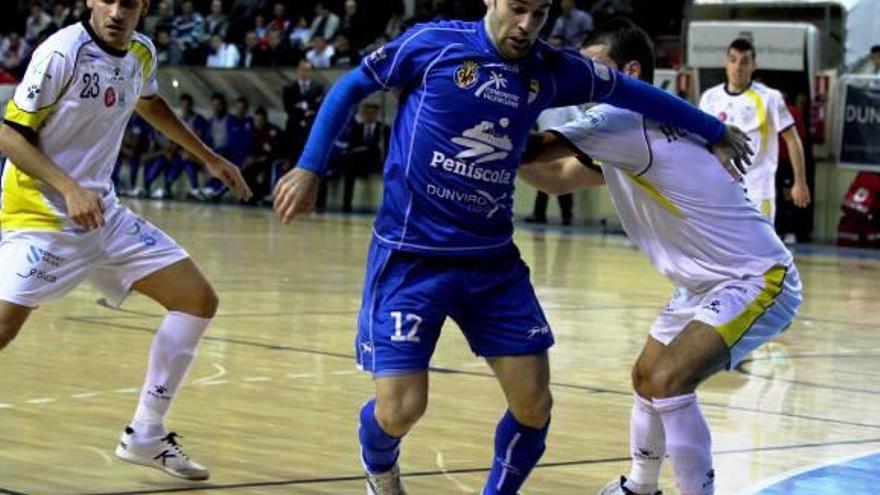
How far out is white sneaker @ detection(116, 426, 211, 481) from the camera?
6.72 m

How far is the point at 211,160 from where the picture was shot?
724 centimetres

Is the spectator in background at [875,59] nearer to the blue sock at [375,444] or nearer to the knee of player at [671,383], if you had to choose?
the knee of player at [671,383]

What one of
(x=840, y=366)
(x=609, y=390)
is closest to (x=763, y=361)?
(x=840, y=366)

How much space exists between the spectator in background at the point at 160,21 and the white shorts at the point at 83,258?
2539 centimetres

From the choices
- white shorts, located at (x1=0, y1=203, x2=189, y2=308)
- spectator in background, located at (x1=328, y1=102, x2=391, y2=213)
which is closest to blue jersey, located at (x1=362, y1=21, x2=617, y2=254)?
white shorts, located at (x1=0, y1=203, x2=189, y2=308)

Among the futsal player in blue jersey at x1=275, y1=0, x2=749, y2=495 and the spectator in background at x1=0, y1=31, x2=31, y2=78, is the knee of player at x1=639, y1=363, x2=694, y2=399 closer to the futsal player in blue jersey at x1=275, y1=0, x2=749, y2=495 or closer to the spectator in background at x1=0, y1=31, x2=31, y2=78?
the futsal player in blue jersey at x1=275, y1=0, x2=749, y2=495

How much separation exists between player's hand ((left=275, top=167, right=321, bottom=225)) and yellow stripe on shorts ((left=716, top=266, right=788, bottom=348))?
147cm

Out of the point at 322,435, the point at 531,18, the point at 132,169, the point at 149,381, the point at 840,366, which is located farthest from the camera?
the point at 132,169

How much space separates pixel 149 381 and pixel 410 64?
75.1 inches

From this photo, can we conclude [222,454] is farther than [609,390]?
No

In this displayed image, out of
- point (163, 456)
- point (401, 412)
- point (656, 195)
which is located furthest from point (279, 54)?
point (401, 412)

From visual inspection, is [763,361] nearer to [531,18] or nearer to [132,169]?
[531,18]

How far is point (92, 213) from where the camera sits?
6.37 m

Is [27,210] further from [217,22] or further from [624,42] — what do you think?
[217,22]
